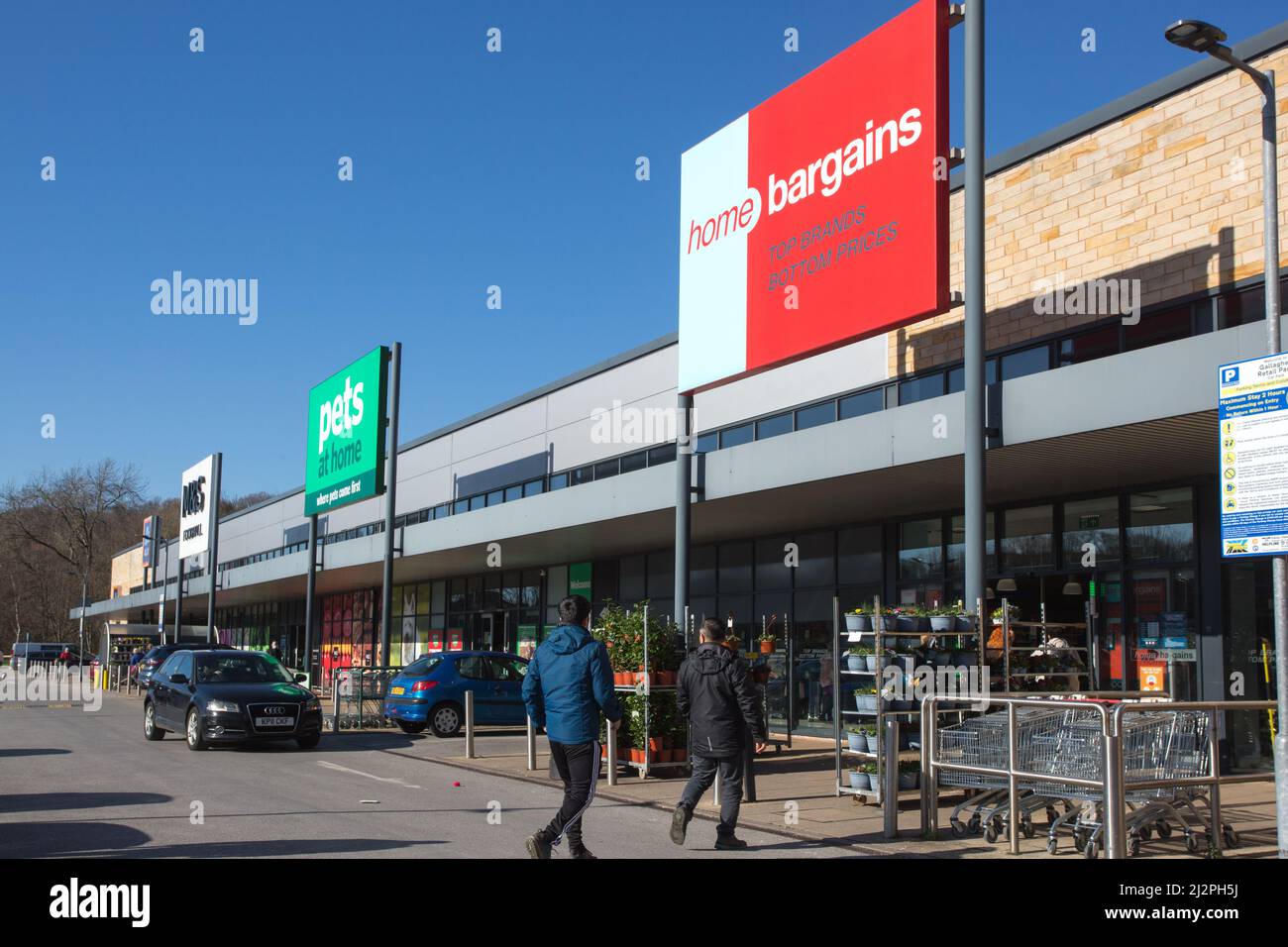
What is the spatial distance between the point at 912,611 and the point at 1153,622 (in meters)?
4.53

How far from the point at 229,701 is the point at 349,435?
39.5 feet

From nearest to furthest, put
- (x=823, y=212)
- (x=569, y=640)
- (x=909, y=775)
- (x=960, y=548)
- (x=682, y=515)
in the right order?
(x=569, y=640) < (x=909, y=775) < (x=823, y=212) < (x=682, y=515) < (x=960, y=548)

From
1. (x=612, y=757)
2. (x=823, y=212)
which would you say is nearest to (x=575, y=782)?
(x=612, y=757)

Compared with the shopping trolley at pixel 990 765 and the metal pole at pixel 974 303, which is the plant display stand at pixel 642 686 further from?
the shopping trolley at pixel 990 765

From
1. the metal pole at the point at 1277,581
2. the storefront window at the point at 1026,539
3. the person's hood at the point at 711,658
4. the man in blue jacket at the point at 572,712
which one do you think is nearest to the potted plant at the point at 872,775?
the person's hood at the point at 711,658

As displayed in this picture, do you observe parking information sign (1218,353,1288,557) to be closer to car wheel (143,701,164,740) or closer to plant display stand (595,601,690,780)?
plant display stand (595,601,690,780)

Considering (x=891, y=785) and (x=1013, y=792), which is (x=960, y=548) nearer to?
(x=891, y=785)

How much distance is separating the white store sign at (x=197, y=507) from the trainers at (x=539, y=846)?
35.3 m

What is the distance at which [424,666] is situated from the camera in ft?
72.8

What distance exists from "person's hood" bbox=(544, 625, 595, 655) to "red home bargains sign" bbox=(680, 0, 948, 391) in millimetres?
7360

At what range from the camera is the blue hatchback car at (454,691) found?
71.1 feet

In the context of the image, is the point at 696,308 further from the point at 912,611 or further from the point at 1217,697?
the point at 1217,697

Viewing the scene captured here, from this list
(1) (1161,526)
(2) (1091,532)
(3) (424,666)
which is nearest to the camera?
(1) (1161,526)
